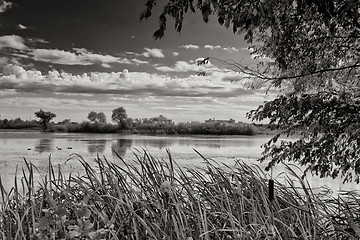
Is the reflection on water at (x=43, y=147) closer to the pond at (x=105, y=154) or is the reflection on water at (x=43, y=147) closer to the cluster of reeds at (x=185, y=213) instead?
the pond at (x=105, y=154)

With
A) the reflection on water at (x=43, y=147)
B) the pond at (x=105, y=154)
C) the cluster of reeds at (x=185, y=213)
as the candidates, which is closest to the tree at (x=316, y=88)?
the pond at (x=105, y=154)

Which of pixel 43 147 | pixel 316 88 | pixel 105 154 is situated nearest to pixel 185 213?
pixel 316 88

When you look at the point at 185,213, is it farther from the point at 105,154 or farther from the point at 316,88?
the point at 105,154

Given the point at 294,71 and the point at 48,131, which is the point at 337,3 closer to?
the point at 294,71

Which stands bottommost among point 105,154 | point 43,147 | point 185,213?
point 105,154

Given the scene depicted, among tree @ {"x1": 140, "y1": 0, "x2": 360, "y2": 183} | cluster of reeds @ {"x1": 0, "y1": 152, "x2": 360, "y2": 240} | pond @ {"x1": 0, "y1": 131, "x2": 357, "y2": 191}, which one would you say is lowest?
pond @ {"x1": 0, "y1": 131, "x2": 357, "y2": 191}

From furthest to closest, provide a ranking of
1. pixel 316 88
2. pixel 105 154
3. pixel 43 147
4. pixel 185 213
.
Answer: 1. pixel 43 147
2. pixel 105 154
3. pixel 316 88
4. pixel 185 213

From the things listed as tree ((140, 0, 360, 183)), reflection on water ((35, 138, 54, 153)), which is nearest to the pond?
reflection on water ((35, 138, 54, 153))

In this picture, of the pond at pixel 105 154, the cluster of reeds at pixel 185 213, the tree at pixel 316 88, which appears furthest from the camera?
the pond at pixel 105 154

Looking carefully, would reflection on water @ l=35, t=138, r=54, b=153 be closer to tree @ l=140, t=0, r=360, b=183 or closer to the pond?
the pond

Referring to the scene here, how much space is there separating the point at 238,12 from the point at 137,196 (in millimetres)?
1862

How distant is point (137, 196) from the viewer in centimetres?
321

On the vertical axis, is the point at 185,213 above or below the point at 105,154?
above

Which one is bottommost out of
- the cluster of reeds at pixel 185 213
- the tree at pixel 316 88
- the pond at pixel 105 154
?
the pond at pixel 105 154
